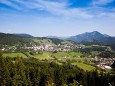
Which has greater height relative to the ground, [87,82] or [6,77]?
[6,77]

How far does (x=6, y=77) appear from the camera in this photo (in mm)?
102312

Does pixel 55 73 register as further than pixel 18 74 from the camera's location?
Yes

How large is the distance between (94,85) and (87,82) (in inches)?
190

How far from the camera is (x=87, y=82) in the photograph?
128 meters

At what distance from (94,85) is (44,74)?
108 ft

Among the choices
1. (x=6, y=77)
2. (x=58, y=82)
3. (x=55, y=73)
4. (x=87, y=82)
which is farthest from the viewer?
(x=55, y=73)

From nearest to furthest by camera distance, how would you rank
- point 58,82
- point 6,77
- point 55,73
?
point 6,77 → point 58,82 → point 55,73

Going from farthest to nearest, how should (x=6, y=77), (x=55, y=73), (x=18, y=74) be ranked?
(x=55, y=73) → (x=18, y=74) → (x=6, y=77)

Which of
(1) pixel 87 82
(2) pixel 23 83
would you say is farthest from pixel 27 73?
(1) pixel 87 82

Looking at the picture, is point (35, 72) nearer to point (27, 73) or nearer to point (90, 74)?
point (27, 73)

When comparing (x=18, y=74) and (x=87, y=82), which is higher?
(x=18, y=74)

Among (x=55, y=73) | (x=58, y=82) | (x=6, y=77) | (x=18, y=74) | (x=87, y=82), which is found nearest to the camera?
(x=6, y=77)

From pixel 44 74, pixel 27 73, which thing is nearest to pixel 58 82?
pixel 44 74

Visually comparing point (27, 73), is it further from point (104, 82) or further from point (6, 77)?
point (104, 82)
